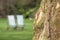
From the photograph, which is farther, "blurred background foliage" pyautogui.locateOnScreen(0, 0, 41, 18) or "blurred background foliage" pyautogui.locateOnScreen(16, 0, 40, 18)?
"blurred background foliage" pyautogui.locateOnScreen(16, 0, 40, 18)

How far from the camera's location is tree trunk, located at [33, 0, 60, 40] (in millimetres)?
4230

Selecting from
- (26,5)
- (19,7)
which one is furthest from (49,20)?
(26,5)

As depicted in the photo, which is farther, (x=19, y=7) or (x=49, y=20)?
(x=19, y=7)

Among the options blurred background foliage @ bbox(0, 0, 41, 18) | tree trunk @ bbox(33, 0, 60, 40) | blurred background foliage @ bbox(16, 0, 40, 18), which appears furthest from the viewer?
blurred background foliage @ bbox(16, 0, 40, 18)

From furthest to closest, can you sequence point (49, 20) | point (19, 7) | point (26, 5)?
1. point (26, 5)
2. point (19, 7)
3. point (49, 20)

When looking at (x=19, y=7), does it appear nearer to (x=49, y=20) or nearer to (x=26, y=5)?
(x=26, y=5)

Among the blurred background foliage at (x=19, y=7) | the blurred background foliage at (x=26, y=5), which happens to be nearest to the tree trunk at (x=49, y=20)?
the blurred background foliage at (x=19, y=7)

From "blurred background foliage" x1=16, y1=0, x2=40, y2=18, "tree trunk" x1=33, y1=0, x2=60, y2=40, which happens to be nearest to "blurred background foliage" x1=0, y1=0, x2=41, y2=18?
Answer: "blurred background foliage" x1=16, y1=0, x2=40, y2=18

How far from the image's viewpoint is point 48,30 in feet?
14.7

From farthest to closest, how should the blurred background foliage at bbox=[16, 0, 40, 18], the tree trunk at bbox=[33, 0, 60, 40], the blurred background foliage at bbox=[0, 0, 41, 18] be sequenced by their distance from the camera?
the blurred background foliage at bbox=[16, 0, 40, 18] < the blurred background foliage at bbox=[0, 0, 41, 18] < the tree trunk at bbox=[33, 0, 60, 40]

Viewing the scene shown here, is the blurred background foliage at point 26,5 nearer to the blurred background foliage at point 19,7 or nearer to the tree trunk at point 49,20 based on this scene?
the blurred background foliage at point 19,7

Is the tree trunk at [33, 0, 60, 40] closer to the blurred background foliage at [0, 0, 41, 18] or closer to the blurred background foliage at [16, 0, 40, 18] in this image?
the blurred background foliage at [0, 0, 41, 18]

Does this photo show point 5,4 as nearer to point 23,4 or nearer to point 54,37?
point 23,4

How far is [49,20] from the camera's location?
4.43 meters
